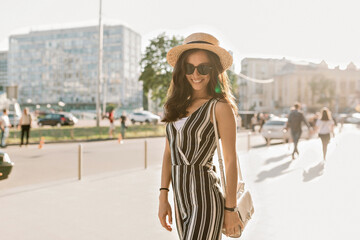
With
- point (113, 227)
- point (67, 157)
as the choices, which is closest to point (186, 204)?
point (113, 227)

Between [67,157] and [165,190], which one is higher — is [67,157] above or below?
below

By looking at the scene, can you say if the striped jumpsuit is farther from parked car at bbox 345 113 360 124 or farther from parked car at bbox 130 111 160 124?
parked car at bbox 345 113 360 124

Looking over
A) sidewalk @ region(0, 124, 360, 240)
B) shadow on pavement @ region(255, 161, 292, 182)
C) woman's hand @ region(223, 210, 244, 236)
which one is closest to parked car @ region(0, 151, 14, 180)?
sidewalk @ region(0, 124, 360, 240)

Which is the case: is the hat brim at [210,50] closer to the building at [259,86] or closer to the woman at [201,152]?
the woman at [201,152]

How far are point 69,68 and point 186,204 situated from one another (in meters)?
120

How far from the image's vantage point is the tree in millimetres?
36812

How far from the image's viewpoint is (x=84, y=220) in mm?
6098

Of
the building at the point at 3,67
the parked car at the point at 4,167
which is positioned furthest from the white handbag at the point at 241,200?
the building at the point at 3,67

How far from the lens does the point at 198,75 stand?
2500 mm

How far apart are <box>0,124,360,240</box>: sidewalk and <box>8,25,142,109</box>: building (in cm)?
10173

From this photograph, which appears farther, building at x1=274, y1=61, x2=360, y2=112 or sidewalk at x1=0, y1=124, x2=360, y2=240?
building at x1=274, y1=61, x2=360, y2=112

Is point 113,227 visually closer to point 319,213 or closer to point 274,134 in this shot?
point 319,213

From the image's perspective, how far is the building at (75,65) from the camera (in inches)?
4429

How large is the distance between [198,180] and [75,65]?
11884cm
